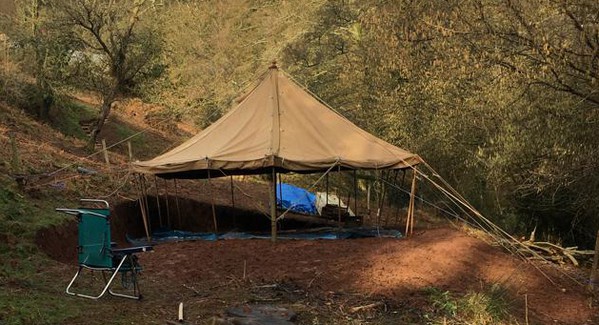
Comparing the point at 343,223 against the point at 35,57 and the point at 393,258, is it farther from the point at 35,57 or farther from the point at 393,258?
the point at 35,57

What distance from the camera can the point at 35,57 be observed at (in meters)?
19.7

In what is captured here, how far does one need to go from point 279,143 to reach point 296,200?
451cm

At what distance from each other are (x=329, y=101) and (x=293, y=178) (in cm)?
364

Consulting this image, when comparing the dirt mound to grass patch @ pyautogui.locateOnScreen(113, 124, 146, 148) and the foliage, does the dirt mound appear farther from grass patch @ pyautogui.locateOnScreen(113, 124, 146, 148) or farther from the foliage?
grass patch @ pyautogui.locateOnScreen(113, 124, 146, 148)

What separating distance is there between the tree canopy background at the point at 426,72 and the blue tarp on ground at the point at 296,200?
2795mm

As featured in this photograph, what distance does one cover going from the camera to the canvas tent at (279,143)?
37.0 ft

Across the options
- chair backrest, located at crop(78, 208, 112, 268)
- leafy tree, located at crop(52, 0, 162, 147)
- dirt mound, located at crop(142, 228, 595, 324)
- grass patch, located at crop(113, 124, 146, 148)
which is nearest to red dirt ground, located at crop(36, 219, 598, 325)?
dirt mound, located at crop(142, 228, 595, 324)

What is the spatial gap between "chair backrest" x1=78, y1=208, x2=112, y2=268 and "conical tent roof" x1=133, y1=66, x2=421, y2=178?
496 cm

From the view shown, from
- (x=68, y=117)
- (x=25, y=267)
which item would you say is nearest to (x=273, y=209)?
(x=25, y=267)

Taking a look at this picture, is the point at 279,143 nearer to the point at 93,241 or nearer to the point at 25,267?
the point at 25,267

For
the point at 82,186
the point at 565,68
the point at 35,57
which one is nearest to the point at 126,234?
the point at 82,186

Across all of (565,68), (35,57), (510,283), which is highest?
(35,57)

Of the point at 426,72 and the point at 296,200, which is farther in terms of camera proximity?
the point at 296,200

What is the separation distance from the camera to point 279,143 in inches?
458
